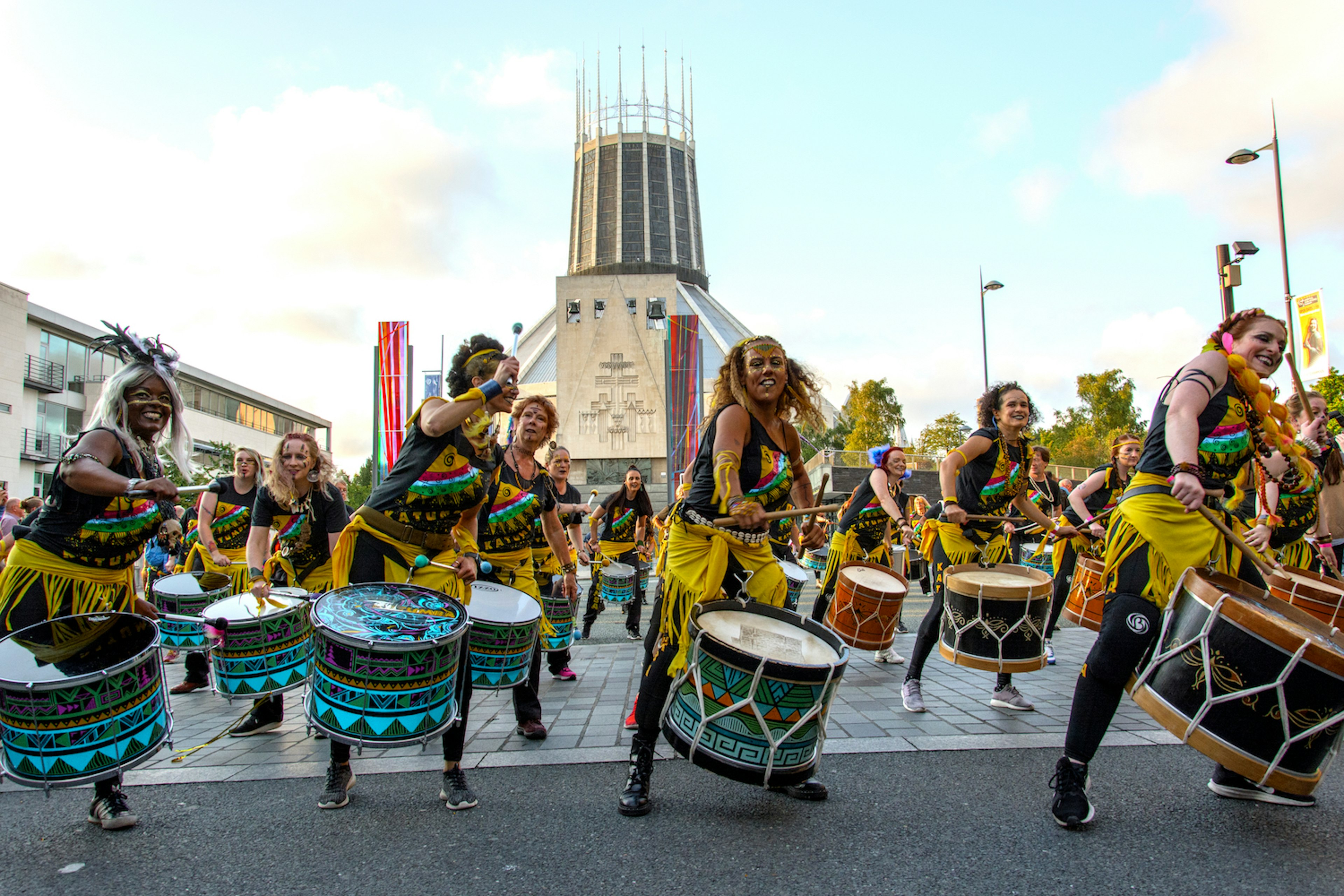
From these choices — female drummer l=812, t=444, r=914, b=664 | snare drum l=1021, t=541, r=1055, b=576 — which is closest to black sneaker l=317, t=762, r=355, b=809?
female drummer l=812, t=444, r=914, b=664

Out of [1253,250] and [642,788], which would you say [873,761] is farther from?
[1253,250]

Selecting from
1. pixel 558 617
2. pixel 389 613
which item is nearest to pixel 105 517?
pixel 389 613

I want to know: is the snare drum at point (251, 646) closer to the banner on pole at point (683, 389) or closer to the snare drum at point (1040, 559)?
the snare drum at point (1040, 559)

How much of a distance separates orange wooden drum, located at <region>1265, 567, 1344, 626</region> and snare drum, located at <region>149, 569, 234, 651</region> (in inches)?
240

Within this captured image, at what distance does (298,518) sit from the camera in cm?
519

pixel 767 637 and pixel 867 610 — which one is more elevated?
pixel 767 637

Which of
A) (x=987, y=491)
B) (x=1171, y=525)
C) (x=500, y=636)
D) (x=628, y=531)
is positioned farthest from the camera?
(x=628, y=531)

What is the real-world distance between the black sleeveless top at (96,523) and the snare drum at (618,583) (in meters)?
5.24

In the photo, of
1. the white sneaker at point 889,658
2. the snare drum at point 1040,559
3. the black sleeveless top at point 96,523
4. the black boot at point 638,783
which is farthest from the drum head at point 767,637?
the snare drum at point 1040,559

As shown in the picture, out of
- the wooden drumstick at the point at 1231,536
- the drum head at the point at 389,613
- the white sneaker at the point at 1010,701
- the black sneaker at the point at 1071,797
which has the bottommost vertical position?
the white sneaker at the point at 1010,701

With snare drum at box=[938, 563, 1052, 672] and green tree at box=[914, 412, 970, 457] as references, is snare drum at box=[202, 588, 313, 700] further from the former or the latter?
green tree at box=[914, 412, 970, 457]

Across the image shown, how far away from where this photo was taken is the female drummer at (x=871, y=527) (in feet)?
22.1

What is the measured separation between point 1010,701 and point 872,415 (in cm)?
4727

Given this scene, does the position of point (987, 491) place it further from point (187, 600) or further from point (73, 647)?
point (187, 600)
